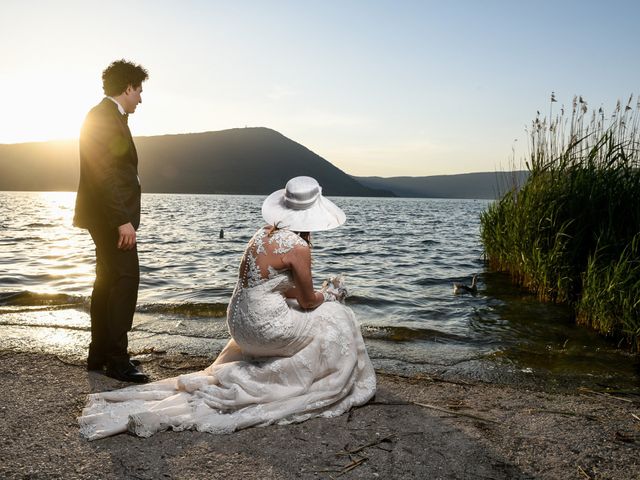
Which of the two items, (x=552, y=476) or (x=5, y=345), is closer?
(x=552, y=476)

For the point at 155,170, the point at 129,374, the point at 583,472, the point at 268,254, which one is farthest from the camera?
the point at 155,170

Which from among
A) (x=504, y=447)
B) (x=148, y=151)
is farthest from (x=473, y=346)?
(x=148, y=151)

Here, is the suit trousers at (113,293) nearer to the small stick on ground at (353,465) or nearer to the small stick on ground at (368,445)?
the small stick on ground at (368,445)

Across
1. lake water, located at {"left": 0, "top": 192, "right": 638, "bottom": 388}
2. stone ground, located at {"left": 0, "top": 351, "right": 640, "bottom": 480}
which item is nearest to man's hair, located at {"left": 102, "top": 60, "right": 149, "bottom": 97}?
stone ground, located at {"left": 0, "top": 351, "right": 640, "bottom": 480}

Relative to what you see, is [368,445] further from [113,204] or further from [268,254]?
[113,204]

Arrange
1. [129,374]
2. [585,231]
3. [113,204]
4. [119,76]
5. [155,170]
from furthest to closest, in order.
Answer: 1. [155,170]
2. [585,231]
3. [129,374]
4. [119,76]
5. [113,204]

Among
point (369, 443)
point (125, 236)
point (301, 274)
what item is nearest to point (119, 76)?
point (125, 236)

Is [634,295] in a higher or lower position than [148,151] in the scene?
lower

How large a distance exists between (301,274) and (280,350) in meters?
0.57

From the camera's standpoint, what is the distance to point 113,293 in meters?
4.35

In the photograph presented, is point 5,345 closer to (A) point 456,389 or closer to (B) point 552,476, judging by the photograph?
(A) point 456,389

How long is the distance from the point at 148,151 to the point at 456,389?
196 metres

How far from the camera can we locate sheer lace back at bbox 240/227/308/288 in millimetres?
3678

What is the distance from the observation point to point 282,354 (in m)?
3.78
